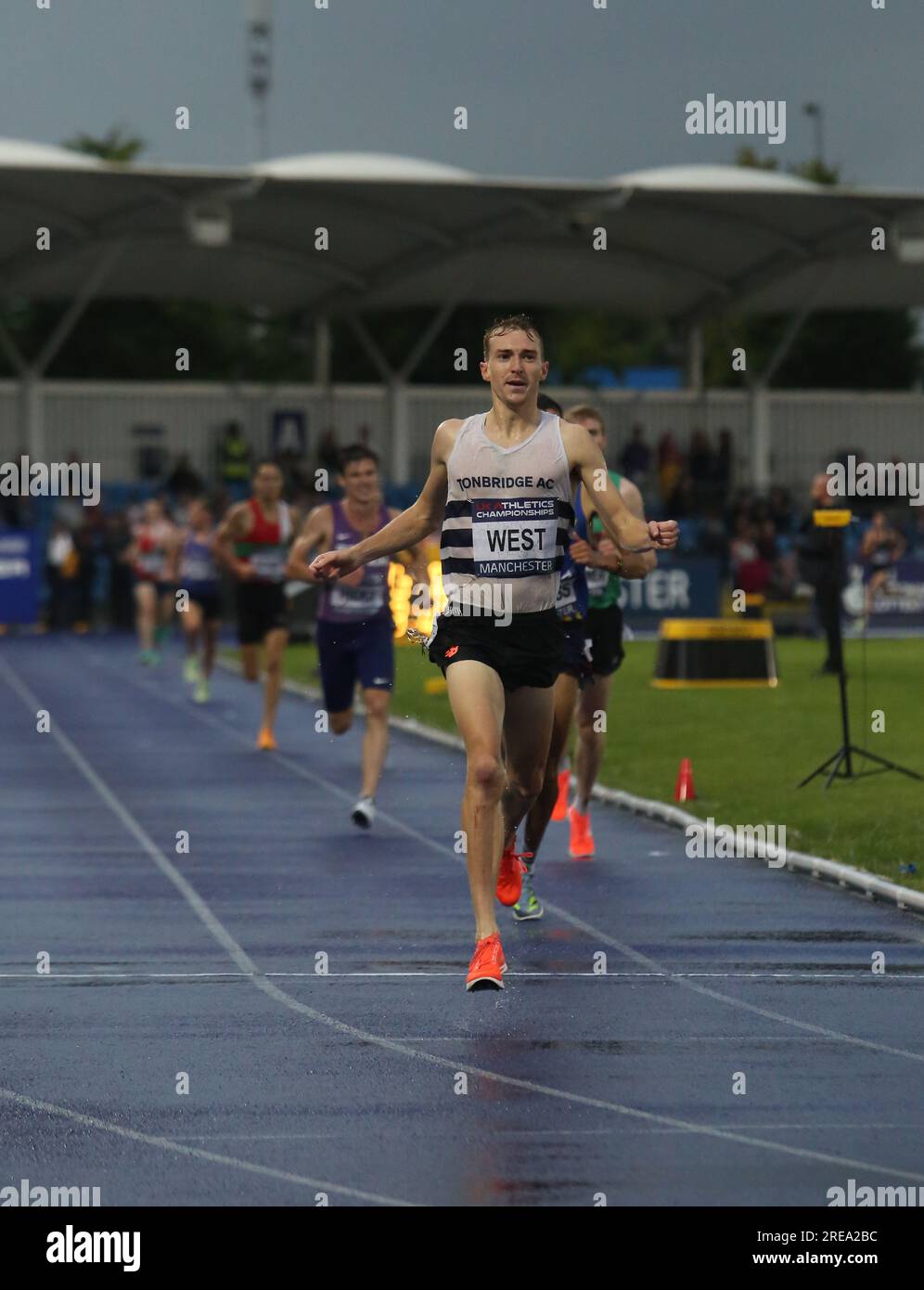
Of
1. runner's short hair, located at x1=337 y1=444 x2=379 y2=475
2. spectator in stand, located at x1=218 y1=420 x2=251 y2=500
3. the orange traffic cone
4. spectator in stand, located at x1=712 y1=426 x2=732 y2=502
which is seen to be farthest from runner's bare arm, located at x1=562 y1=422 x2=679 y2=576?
A: spectator in stand, located at x1=712 y1=426 x2=732 y2=502

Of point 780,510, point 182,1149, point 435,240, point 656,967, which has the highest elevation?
point 435,240

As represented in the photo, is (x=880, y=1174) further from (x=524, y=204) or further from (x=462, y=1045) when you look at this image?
(x=524, y=204)

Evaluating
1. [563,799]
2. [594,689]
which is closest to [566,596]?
[594,689]

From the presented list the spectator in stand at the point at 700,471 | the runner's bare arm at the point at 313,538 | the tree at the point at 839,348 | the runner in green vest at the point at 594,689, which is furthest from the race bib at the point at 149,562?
the tree at the point at 839,348

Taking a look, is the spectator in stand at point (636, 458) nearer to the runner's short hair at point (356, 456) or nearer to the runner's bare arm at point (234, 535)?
the runner's bare arm at point (234, 535)

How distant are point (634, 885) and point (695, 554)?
104 feet

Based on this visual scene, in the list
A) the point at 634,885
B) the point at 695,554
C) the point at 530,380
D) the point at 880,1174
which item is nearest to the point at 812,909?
the point at 634,885

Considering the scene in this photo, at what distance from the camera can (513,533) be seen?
8.97m

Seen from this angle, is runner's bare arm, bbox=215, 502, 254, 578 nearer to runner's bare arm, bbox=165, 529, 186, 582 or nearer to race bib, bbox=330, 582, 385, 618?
race bib, bbox=330, 582, 385, 618

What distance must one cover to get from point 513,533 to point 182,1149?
3.04 m

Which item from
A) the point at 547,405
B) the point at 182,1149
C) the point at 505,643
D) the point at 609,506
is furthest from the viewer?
the point at 547,405

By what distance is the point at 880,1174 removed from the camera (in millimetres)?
6312

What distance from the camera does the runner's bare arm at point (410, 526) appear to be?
30.0 feet

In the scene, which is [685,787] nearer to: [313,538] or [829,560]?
[829,560]
